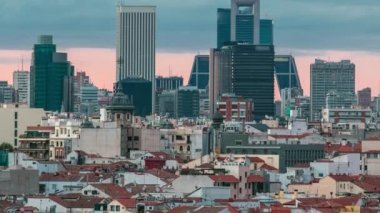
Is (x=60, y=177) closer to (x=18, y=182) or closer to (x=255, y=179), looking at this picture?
(x=18, y=182)

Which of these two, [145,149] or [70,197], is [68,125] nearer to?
[145,149]

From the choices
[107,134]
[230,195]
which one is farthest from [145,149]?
[230,195]

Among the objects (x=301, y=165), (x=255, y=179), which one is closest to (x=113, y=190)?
(x=255, y=179)

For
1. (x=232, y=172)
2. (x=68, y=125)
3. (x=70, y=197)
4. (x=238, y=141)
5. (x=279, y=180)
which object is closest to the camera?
(x=70, y=197)

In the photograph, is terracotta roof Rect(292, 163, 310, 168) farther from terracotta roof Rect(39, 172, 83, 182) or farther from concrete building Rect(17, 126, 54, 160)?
concrete building Rect(17, 126, 54, 160)

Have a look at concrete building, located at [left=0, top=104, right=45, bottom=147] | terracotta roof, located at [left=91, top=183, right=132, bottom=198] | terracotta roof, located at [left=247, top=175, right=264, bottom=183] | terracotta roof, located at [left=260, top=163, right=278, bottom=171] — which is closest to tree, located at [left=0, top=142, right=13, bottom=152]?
concrete building, located at [left=0, top=104, right=45, bottom=147]

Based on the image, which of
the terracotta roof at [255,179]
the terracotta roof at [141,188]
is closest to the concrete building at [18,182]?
the terracotta roof at [141,188]

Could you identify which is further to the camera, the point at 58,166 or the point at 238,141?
the point at 238,141
